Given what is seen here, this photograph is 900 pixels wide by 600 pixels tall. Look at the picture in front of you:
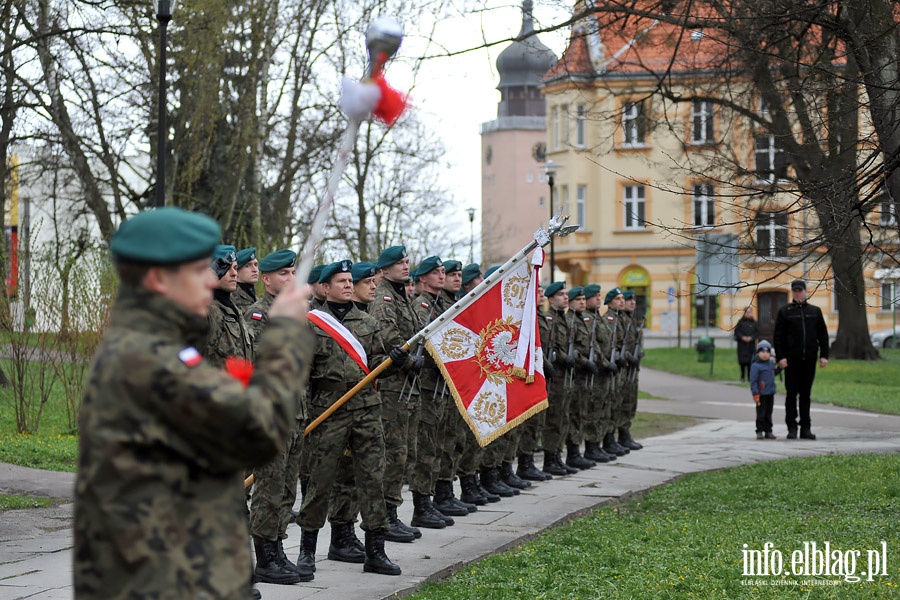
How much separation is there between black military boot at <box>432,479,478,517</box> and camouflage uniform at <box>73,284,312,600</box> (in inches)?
314

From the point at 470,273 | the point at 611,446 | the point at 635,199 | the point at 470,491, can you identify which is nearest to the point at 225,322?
the point at 470,491

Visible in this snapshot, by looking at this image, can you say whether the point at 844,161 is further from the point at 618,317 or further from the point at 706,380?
the point at 706,380

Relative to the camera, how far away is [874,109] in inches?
441

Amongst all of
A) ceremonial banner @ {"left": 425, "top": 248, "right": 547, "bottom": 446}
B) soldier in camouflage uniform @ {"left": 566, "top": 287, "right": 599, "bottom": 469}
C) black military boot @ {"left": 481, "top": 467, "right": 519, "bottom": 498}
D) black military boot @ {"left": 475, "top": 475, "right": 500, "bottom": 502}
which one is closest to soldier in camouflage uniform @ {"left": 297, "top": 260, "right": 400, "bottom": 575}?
ceremonial banner @ {"left": 425, "top": 248, "right": 547, "bottom": 446}

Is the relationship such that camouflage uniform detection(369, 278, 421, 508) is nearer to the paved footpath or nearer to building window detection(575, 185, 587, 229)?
the paved footpath

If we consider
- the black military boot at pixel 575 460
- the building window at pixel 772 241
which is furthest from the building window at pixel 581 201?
the building window at pixel 772 241

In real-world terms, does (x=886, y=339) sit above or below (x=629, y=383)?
above

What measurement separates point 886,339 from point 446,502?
42.9 m

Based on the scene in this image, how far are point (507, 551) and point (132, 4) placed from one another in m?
13.9

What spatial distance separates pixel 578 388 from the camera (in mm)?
15484

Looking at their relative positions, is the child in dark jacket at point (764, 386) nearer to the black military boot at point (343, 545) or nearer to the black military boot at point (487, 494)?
the black military boot at point (487, 494)

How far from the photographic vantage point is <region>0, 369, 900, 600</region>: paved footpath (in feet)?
26.5

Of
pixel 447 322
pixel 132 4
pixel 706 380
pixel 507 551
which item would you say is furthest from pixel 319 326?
pixel 706 380

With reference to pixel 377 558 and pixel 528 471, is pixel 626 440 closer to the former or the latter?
pixel 528 471
